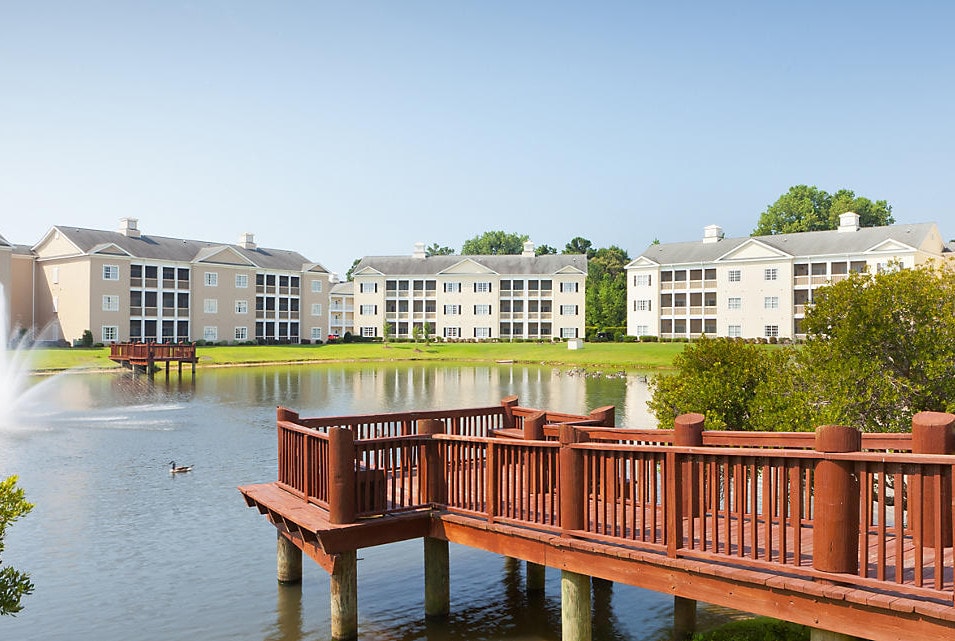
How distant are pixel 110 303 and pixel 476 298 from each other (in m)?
47.7

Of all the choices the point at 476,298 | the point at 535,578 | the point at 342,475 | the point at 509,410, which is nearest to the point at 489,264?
the point at 476,298

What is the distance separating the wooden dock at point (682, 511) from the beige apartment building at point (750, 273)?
245ft

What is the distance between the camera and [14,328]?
258 feet

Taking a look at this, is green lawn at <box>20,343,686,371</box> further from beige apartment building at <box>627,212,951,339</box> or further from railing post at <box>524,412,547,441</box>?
railing post at <box>524,412,547,441</box>

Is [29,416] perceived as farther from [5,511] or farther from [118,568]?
[5,511]

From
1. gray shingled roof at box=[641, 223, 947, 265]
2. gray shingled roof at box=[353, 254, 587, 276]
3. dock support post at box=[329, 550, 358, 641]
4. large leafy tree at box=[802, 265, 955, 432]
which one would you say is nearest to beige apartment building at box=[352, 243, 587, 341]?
gray shingled roof at box=[353, 254, 587, 276]

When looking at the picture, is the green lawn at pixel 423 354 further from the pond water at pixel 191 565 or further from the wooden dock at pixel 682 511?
the wooden dock at pixel 682 511

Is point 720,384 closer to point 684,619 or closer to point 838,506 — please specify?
point 684,619

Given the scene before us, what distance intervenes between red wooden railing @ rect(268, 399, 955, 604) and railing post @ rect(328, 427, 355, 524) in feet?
0.06

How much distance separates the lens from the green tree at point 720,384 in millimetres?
15820

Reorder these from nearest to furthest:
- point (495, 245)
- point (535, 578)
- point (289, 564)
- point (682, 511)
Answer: point (682, 511) < point (535, 578) < point (289, 564) < point (495, 245)

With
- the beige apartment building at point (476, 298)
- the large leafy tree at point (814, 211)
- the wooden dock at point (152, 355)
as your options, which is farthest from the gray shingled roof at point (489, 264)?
the wooden dock at point (152, 355)

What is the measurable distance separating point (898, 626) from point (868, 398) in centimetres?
837

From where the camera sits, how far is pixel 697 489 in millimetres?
8094
